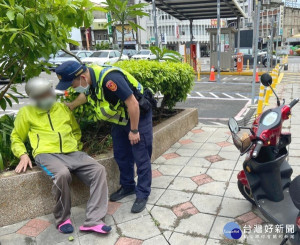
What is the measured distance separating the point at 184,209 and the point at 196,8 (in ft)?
40.1

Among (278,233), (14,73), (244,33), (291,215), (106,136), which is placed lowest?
(278,233)

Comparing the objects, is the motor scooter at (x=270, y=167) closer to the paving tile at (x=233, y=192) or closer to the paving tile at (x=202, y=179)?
the paving tile at (x=233, y=192)

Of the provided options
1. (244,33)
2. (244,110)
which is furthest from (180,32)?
(244,110)

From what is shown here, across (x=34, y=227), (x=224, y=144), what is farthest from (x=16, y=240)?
(x=224, y=144)

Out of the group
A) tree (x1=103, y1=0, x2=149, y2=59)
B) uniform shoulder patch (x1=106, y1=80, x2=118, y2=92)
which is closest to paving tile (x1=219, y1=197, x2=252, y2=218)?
uniform shoulder patch (x1=106, y1=80, x2=118, y2=92)

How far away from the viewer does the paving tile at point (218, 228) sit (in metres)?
2.52

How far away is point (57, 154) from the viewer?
2.82 metres

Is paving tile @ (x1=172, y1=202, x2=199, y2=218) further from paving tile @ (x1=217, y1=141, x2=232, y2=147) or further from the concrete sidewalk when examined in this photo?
paving tile @ (x1=217, y1=141, x2=232, y2=147)

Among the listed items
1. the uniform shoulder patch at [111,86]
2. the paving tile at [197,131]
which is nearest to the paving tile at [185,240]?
the uniform shoulder patch at [111,86]

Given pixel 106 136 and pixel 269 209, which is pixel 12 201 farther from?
pixel 269 209

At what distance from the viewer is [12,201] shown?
2.77 metres

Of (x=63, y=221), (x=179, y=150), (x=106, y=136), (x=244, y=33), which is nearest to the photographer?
(x=63, y=221)

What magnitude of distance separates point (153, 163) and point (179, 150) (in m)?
0.62

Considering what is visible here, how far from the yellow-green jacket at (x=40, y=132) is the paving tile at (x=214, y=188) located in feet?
5.05
